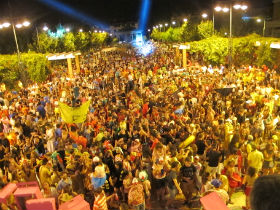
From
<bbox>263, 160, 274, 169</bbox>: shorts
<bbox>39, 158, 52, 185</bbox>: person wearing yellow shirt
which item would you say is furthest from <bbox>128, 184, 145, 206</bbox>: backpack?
<bbox>263, 160, 274, 169</bbox>: shorts

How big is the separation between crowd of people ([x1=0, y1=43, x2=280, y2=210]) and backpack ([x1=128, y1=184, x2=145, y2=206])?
21mm

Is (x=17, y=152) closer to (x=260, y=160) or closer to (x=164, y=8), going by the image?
(x=260, y=160)

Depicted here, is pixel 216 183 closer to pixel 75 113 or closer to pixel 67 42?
pixel 75 113

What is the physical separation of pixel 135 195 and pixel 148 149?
6.66 feet

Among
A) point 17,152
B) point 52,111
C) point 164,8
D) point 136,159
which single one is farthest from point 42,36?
point 164,8

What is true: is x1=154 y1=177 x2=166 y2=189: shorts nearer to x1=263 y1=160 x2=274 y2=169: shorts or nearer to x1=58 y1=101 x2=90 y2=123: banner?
x1=263 y1=160 x2=274 y2=169: shorts

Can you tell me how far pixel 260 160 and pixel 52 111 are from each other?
30.5 feet

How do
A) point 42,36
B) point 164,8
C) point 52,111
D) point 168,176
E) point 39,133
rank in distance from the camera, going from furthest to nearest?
point 164,8
point 42,36
point 52,111
point 39,133
point 168,176

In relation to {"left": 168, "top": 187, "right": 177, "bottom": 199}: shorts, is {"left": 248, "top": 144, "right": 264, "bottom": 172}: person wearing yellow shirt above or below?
above

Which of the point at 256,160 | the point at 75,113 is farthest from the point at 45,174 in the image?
the point at 256,160

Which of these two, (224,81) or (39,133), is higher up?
(224,81)

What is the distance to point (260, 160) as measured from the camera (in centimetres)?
658

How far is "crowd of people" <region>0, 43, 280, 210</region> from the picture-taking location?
641 cm

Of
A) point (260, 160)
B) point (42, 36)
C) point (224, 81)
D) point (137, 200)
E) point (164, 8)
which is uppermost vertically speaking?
point (164, 8)
